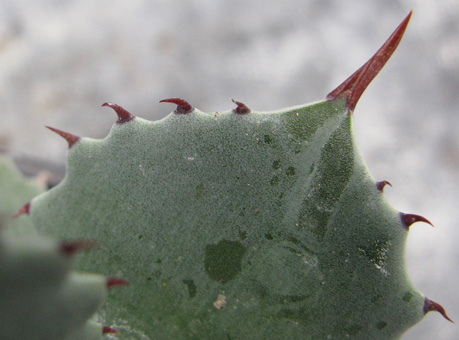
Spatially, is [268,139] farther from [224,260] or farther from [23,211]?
[23,211]

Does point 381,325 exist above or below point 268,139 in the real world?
below

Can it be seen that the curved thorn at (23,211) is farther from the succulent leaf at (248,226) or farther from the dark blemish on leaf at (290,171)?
the dark blemish on leaf at (290,171)

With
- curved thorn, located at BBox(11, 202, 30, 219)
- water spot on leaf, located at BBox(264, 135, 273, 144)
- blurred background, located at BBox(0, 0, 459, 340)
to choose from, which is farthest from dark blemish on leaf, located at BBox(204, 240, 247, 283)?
blurred background, located at BBox(0, 0, 459, 340)

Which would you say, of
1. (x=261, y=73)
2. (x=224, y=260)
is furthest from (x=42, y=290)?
(x=261, y=73)

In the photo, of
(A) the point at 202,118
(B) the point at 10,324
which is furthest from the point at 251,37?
(B) the point at 10,324

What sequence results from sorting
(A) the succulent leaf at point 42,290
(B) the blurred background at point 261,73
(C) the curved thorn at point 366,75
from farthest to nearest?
1. (B) the blurred background at point 261,73
2. (C) the curved thorn at point 366,75
3. (A) the succulent leaf at point 42,290

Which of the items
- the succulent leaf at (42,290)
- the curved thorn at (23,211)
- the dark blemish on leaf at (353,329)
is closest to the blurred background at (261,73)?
the curved thorn at (23,211)
